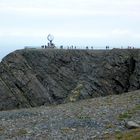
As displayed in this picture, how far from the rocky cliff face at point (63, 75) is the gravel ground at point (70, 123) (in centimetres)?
2138

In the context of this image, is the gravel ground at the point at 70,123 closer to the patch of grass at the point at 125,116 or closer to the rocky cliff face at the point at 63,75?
the patch of grass at the point at 125,116

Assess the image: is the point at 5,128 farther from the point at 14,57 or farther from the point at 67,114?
the point at 14,57

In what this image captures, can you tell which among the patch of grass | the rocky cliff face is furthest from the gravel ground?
the rocky cliff face

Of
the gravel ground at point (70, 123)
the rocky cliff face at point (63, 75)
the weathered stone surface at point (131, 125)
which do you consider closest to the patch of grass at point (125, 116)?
the gravel ground at point (70, 123)

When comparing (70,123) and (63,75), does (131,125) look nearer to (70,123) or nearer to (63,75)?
(70,123)

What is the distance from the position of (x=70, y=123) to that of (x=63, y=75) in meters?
34.6

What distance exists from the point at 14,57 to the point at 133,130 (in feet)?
134

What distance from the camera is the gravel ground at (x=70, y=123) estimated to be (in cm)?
3223

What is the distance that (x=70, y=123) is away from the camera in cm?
3634

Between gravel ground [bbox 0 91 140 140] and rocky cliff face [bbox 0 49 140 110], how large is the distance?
21375mm

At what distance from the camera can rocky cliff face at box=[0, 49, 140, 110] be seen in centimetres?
6744

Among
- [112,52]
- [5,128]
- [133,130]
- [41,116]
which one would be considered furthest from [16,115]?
[112,52]

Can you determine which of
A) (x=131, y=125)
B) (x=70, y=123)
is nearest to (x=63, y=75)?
(x=70, y=123)

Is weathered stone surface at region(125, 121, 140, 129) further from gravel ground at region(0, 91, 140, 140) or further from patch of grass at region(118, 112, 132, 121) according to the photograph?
patch of grass at region(118, 112, 132, 121)
